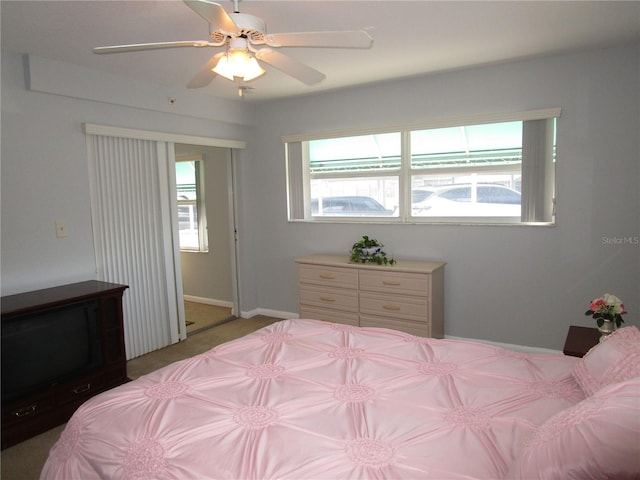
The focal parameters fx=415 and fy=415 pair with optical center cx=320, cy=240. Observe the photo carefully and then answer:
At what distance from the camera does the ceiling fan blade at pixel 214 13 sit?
1.47 metres

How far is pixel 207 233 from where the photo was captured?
5652mm

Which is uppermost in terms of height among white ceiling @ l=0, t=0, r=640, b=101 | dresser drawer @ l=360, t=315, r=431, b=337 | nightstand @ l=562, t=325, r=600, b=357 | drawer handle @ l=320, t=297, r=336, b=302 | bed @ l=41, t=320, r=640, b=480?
white ceiling @ l=0, t=0, r=640, b=101

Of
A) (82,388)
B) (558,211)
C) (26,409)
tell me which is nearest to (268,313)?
(82,388)

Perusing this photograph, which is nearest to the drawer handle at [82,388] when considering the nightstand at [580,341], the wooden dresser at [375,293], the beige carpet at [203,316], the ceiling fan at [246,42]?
the beige carpet at [203,316]

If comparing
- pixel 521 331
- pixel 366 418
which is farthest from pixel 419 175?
pixel 366 418

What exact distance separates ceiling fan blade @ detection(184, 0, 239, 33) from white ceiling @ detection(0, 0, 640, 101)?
0.64 meters

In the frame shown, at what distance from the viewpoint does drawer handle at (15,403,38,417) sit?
259cm

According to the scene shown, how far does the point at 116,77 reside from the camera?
3.51 meters

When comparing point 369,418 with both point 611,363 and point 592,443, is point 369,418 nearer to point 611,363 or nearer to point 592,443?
point 592,443

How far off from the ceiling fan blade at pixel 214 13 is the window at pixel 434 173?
102 inches

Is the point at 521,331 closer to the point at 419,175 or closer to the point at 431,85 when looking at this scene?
the point at 419,175

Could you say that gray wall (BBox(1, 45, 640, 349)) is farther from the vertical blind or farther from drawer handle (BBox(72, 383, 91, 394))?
drawer handle (BBox(72, 383, 91, 394))

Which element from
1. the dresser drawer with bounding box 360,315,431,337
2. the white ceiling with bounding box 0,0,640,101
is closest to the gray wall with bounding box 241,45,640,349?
the white ceiling with bounding box 0,0,640,101

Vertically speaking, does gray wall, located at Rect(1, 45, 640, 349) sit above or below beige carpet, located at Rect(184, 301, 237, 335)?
above
